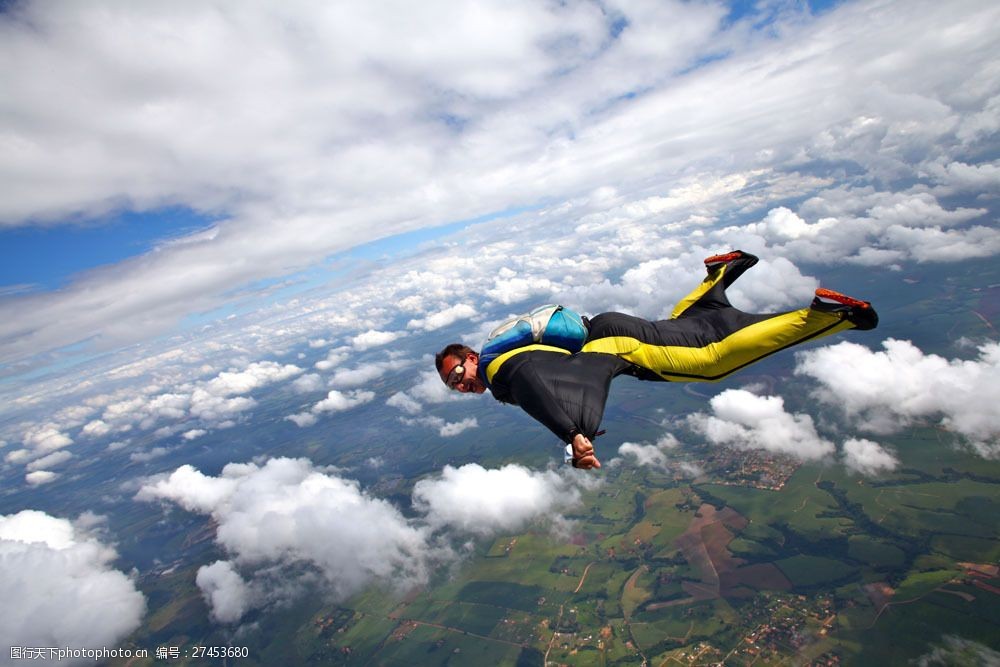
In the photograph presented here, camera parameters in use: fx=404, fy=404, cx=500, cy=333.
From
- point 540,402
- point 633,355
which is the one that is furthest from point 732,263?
point 540,402

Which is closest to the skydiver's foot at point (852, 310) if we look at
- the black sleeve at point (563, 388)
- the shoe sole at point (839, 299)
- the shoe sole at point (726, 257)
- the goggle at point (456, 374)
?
the shoe sole at point (839, 299)

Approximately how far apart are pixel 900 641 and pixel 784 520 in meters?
21.7

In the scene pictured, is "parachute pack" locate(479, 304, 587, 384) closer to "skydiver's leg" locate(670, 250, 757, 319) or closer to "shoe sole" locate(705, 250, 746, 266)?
"skydiver's leg" locate(670, 250, 757, 319)

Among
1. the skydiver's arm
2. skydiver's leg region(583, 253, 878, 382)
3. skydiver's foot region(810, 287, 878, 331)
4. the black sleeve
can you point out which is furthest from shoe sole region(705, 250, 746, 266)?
the skydiver's arm

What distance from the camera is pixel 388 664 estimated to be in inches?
2416

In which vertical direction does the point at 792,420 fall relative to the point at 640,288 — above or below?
below

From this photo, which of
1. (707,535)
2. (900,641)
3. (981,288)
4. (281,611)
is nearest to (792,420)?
(707,535)

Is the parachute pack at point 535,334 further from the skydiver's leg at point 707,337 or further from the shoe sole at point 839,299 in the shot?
the shoe sole at point 839,299

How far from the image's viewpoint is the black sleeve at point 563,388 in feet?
11.5

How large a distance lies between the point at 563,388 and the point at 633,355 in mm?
1189

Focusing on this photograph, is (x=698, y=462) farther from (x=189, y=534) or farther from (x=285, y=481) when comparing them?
(x=189, y=534)

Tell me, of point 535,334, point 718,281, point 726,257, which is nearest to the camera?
point 535,334

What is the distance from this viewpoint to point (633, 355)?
4492mm

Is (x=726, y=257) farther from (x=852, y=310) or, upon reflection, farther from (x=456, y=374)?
(x=456, y=374)
